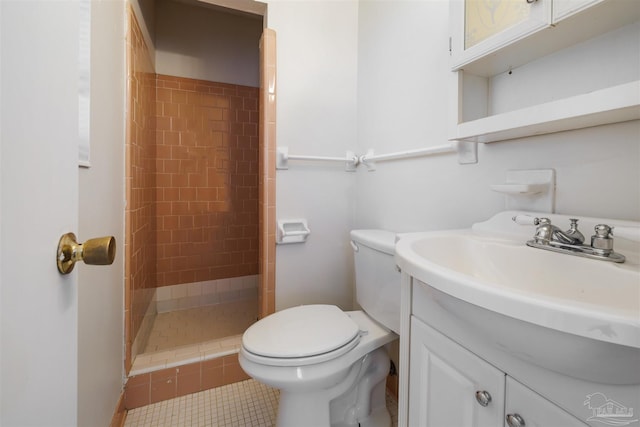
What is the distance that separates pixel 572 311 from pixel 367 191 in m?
1.30

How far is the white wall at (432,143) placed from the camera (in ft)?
2.30

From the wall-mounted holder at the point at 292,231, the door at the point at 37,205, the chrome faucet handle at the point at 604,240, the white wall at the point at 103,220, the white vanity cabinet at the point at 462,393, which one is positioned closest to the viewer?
the door at the point at 37,205

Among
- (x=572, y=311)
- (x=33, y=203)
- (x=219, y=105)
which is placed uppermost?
A: (x=219, y=105)

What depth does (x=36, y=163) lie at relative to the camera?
33cm

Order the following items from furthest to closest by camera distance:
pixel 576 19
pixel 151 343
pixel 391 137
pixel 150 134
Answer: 1. pixel 150 134
2. pixel 151 343
3. pixel 391 137
4. pixel 576 19

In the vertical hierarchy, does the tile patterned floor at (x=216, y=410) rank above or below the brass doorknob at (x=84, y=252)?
below

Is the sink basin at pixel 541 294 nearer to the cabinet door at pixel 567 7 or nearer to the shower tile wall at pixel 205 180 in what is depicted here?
the cabinet door at pixel 567 7

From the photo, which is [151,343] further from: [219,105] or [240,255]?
[219,105]

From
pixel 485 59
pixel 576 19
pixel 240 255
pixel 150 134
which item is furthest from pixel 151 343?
pixel 576 19

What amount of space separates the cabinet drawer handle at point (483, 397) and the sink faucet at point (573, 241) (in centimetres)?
36

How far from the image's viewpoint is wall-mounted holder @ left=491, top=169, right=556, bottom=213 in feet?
2.62

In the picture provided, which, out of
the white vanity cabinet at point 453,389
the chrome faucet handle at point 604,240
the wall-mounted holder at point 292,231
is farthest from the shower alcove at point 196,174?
the chrome faucet handle at point 604,240

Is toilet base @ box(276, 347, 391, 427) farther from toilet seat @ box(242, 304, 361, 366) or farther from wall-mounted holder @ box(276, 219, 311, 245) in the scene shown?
wall-mounted holder @ box(276, 219, 311, 245)

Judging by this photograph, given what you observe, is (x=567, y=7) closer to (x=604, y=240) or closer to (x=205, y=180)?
(x=604, y=240)
